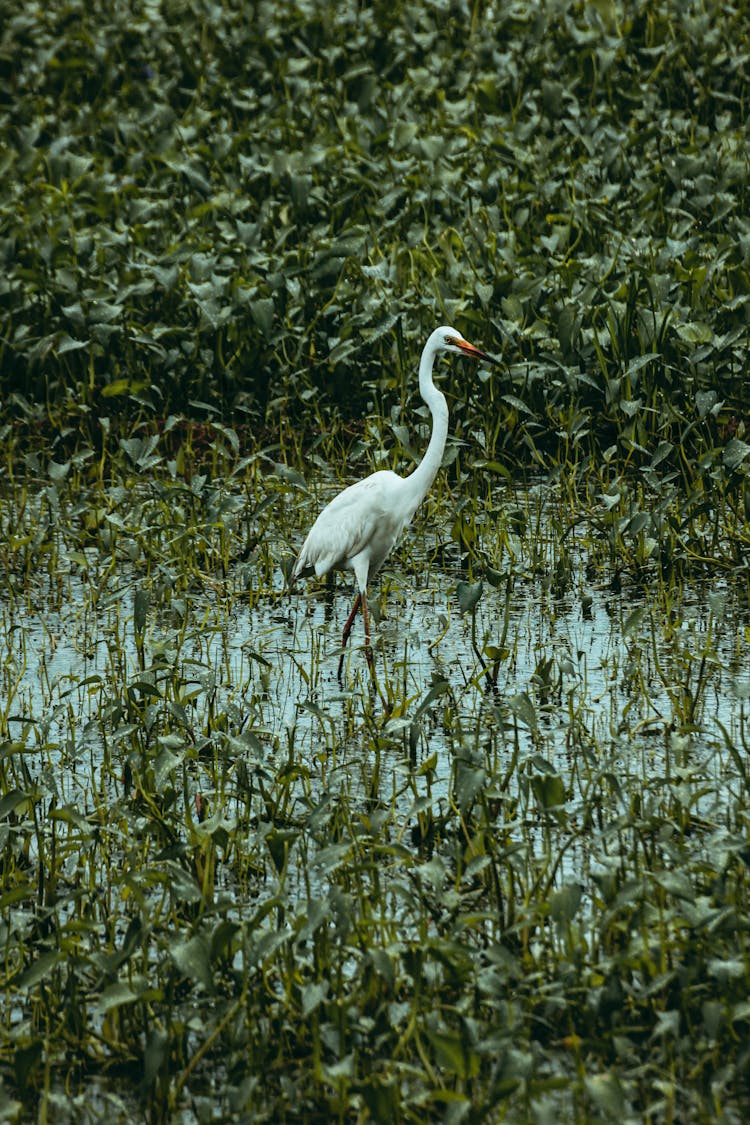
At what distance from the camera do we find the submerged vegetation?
11.7 ft

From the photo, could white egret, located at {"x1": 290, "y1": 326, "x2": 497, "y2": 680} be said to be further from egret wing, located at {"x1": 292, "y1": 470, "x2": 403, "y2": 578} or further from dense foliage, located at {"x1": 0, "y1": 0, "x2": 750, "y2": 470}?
dense foliage, located at {"x1": 0, "y1": 0, "x2": 750, "y2": 470}

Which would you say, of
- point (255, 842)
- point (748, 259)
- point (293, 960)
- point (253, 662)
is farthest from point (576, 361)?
Answer: point (293, 960)

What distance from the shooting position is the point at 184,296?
342 inches

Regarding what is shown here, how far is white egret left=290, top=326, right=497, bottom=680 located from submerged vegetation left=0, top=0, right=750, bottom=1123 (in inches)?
5.1

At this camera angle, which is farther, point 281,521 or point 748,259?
point 748,259

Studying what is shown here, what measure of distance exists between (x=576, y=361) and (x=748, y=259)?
1133 millimetres

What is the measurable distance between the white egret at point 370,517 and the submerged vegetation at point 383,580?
13cm

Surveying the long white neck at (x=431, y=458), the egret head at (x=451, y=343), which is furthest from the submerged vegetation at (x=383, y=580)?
the egret head at (x=451, y=343)

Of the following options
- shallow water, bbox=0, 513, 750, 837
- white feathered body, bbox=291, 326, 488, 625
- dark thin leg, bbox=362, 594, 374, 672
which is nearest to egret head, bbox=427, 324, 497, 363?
white feathered body, bbox=291, 326, 488, 625

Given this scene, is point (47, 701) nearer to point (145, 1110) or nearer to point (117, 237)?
point (145, 1110)

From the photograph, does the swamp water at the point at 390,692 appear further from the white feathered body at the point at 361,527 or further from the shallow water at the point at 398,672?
the white feathered body at the point at 361,527

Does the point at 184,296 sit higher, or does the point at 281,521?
the point at 184,296

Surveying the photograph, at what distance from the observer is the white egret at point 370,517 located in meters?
6.20

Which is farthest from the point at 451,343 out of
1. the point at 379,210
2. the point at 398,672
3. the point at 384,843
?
the point at 379,210
